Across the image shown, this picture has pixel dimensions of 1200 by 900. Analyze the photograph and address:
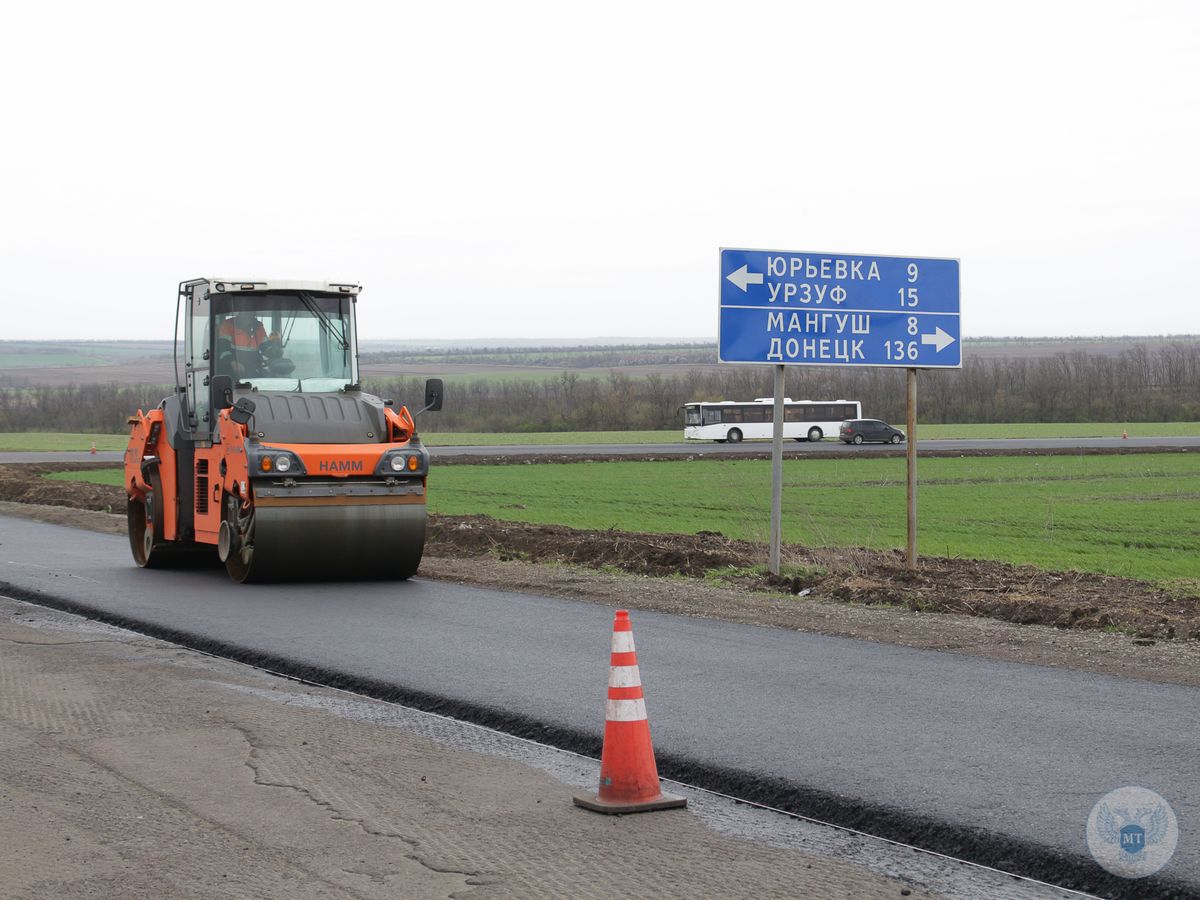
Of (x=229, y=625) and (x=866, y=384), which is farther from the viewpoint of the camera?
(x=866, y=384)

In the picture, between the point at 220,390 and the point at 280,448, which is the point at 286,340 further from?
the point at 280,448

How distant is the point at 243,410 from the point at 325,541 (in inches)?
62.7

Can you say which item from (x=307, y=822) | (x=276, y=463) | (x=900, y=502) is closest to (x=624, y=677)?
(x=307, y=822)

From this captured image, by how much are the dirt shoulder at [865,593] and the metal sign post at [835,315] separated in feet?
3.29

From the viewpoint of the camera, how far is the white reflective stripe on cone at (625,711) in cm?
633

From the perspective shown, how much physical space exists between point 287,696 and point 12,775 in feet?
7.67

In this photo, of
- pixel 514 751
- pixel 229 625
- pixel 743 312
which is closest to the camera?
pixel 514 751

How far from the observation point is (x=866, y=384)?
108812 millimetres

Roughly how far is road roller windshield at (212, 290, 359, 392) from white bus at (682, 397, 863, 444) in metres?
66.2

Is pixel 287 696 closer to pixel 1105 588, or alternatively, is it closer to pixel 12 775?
pixel 12 775

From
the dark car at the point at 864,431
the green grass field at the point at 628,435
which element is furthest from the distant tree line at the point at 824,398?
the dark car at the point at 864,431

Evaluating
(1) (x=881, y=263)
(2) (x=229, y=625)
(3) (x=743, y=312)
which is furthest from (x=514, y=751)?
(1) (x=881, y=263)

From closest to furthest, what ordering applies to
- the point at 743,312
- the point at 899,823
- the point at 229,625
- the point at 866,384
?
the point at 899,823 → the point at 229,625 → the point at 743,312 → the point at 866,384

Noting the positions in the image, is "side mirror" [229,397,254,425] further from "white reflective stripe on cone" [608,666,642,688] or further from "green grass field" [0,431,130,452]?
"green grass field" [0,431,130,452]
